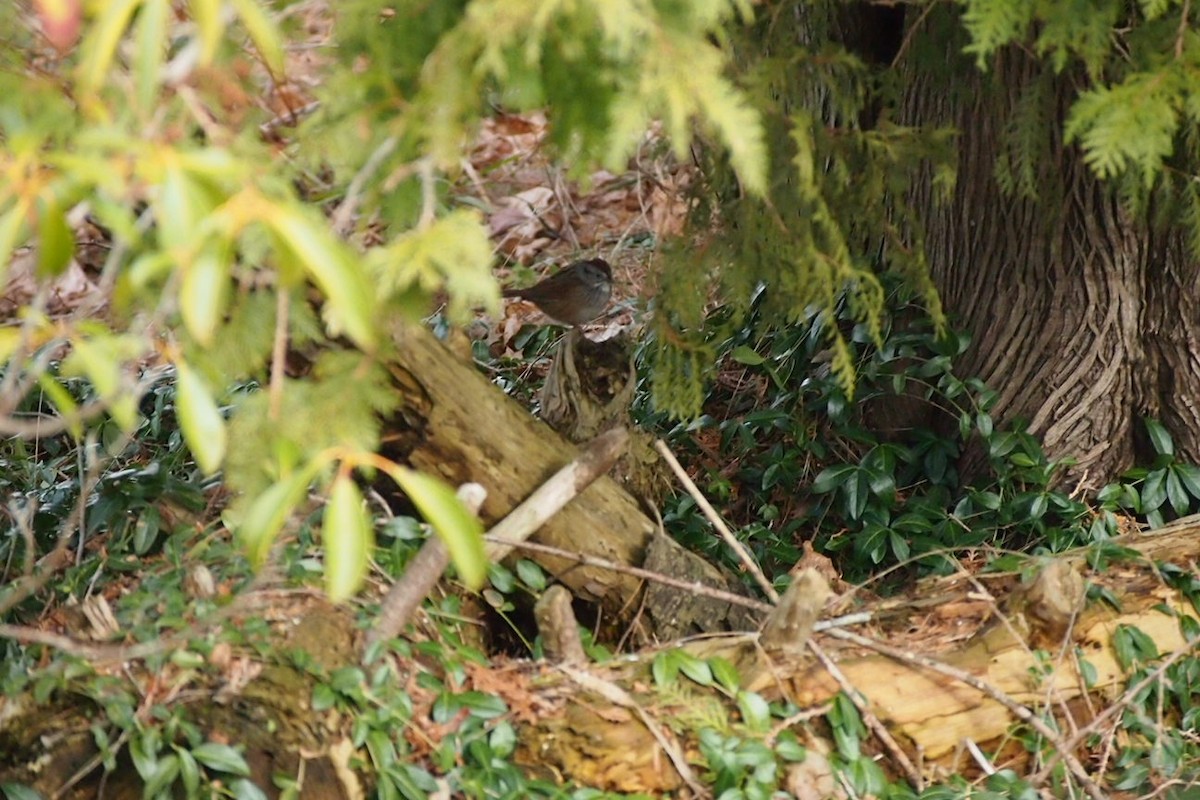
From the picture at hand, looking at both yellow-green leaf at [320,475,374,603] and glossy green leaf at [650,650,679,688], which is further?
glossy green leaf at [650,650,679,688]

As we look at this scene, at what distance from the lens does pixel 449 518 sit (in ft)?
4.68

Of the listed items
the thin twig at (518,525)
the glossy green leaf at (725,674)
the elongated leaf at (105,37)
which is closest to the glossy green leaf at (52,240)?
the elongated leaf at (105,37)

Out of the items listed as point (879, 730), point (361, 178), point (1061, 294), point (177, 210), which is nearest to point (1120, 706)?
point (879, 730)

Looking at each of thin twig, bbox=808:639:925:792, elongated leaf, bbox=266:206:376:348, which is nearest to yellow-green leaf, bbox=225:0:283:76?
elongated leaf, bbox=266:206:376:348

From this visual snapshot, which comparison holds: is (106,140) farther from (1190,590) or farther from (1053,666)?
(1190,590)

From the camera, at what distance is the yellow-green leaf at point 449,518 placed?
4.58 ft

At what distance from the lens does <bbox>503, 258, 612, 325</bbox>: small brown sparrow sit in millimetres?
4914

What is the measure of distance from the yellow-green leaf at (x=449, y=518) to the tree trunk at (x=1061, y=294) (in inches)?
105

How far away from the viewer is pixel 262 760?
2.58 meters

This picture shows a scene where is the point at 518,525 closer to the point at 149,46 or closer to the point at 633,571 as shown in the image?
the point at 633,571

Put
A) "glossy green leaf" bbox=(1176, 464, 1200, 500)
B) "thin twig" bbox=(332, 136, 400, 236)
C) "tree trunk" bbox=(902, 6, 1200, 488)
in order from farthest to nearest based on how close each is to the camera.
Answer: "glossy green leaf" bbox=(1176, 464, 1200, 500) < "tree trunk" bbox=(902, 6, 1200, 488) < "thin twig" bbox=(332, 136, 400, 236)

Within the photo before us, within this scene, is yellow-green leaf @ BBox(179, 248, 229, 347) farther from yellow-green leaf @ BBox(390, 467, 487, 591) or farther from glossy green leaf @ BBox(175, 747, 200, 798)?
glossy green leaf @ BBox(175, 747, 200, 798)

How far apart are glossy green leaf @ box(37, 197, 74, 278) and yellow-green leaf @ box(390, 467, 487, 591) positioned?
1.59ft

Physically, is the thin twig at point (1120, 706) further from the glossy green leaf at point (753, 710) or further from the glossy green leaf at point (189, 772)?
the glossy green leaf at point (189, 772)
